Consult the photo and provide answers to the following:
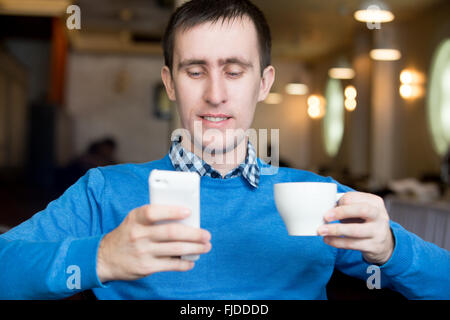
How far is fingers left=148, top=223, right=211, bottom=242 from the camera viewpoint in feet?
1.97

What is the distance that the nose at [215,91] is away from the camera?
102 cm

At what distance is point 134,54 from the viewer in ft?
36.8

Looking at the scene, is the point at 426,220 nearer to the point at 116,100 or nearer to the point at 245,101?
the point at 245,101

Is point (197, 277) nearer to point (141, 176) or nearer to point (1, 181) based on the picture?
point (141, 176)

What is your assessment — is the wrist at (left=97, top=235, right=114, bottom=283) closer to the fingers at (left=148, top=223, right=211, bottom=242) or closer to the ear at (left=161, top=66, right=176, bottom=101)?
the fingers at (left=148, top=223, right=211, bottom=242)

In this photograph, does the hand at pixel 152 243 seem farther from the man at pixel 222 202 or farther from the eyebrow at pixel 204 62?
the eyebrow at pixel 204 62

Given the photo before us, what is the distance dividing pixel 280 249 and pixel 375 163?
7.04 metres

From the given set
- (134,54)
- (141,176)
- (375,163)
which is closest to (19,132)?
(134,54)

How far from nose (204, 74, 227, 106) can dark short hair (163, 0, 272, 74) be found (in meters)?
0.13

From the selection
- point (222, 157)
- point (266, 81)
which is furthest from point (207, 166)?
point (266, 81)

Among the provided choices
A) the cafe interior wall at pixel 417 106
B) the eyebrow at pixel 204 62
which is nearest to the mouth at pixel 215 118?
the eyebrow at pixel 204 62

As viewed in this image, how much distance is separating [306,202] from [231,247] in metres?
0.34

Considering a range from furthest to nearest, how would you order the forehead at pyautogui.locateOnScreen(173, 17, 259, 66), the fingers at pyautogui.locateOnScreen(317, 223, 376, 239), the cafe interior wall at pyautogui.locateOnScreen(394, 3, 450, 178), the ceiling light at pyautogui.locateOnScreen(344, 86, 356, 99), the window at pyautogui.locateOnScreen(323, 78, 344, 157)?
the window at pyautogui.locateOnScreen(323, 78, 344, 157) → the ceiling light at pyautogui.locateOnScreen(344, 86, 356, 99) → the cafe interior wall at pyautogui.locateOnScreen(394, 3, 450, 178) → the forehead at pyautogui.locateOnScreen(173, 17, 259, 66) → the fingers at pyautogui.locateOnScreen(317, 223, 376, 239)

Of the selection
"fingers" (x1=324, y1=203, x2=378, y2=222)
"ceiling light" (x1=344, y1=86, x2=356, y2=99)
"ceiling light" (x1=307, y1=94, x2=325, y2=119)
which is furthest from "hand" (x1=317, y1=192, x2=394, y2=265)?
"ceiling light" (x1=307, y1=94, x2=325, y2=119)
